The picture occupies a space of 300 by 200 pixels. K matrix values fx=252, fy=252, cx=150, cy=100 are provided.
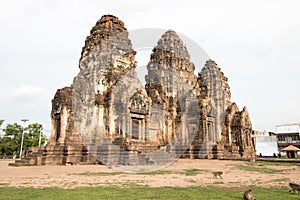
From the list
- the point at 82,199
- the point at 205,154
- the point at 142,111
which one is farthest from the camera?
the point at 205,154

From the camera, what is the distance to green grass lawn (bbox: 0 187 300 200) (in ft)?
25.9

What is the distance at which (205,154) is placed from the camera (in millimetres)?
28984

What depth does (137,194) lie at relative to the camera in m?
8.32

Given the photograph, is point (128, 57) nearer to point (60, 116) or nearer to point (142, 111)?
point (142, 111)

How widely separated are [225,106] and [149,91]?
12784mm

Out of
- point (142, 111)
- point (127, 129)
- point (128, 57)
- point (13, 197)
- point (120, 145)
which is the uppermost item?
point (128, 57)

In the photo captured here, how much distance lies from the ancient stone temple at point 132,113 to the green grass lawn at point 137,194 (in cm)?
1106

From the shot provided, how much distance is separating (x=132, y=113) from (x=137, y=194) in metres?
16.1

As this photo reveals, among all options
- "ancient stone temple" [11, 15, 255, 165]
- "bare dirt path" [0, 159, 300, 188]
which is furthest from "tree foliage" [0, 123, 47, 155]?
"bare dirt path" [0, 159, 300, 188]

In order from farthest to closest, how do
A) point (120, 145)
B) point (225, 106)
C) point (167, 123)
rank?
1. point (225, 106)
2. point (167, 123)
3. point (120, 145)

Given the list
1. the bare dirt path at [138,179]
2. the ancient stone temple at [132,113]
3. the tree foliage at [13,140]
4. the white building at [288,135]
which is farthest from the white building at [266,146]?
the tree foliage at [13,140]

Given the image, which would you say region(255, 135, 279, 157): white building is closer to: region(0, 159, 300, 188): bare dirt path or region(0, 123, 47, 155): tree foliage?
region(0, 159, 300, 188): bare dirt path

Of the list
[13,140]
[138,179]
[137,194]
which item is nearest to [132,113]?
[138,179]

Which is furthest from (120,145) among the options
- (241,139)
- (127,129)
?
(241,139)
